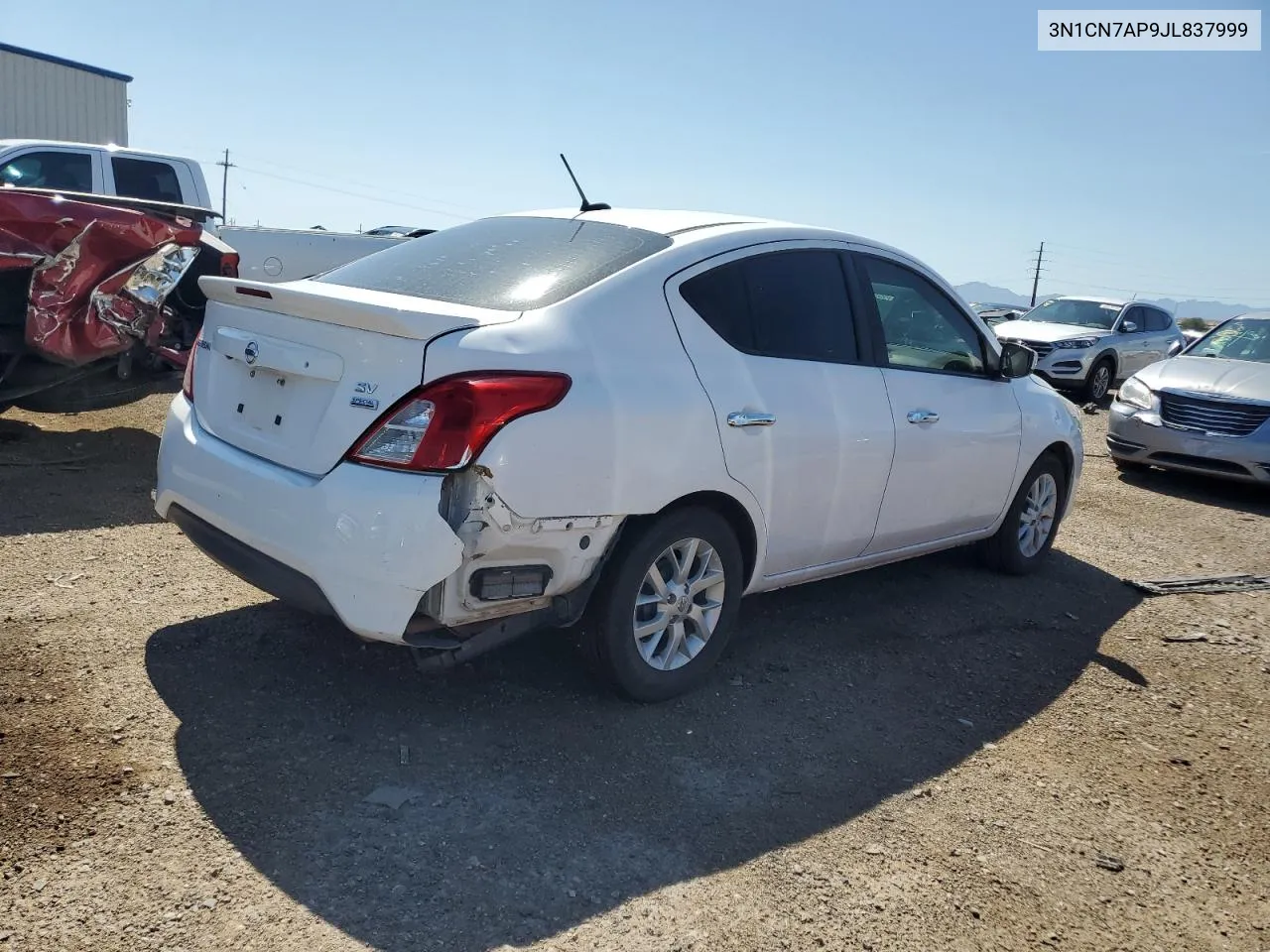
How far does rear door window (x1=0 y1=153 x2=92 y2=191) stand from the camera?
958 cm

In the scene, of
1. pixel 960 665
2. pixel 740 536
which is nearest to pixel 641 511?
pixel 740 536

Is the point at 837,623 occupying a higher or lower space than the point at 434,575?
lower

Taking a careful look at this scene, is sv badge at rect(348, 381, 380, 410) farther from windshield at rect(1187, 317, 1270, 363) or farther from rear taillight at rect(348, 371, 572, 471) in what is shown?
windshield at rect(1187, 317, 1270, 363)

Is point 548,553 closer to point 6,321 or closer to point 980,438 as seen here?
point 980,438

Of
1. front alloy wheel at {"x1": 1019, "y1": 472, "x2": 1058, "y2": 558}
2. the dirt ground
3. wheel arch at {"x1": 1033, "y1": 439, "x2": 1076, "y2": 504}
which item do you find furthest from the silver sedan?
the dirt ground

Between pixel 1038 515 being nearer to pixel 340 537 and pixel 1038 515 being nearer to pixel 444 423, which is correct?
pixel 444 423

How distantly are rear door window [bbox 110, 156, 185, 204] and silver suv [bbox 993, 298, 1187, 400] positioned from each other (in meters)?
10.8

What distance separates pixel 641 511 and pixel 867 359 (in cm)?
153

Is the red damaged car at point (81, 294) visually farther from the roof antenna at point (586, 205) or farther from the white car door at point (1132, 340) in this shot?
the white car door at point (1132, 340)

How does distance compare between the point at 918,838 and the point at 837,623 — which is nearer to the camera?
the point at 918,838

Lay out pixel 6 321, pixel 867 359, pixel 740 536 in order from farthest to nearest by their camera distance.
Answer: pixel 6 321 → pixel 867 359 → pixel 740 536

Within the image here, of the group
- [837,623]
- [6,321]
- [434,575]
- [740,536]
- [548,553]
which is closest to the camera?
[434,575]

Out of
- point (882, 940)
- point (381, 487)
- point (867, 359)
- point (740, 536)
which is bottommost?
point (882, 940)

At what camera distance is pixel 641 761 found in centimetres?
353
